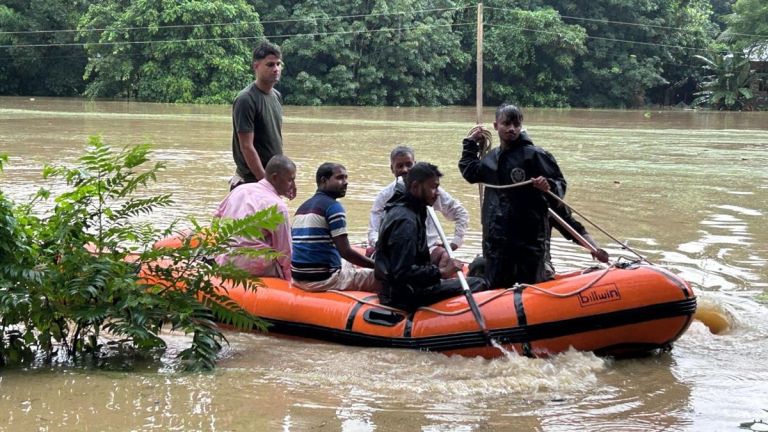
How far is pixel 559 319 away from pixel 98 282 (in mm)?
2565

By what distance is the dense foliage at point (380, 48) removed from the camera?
38.3m

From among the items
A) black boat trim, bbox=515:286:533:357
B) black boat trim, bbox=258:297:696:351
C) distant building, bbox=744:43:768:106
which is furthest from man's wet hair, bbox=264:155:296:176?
distant building, bbox=744:43:768:106

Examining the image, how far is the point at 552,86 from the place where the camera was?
43.8 m

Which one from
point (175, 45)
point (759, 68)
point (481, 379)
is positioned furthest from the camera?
point (759, 68)

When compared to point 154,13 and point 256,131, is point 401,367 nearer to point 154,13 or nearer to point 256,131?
point 256,131

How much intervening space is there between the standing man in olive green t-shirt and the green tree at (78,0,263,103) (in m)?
32.0

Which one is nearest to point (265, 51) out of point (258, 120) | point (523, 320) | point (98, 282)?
point (258, 120)

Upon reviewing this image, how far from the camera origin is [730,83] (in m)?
41.0

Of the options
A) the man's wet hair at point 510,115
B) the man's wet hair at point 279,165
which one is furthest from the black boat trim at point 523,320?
the man's wet hair at point 279,165

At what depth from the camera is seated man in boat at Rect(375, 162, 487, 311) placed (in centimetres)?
515

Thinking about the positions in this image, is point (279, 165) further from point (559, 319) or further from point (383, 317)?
point (559, 319)

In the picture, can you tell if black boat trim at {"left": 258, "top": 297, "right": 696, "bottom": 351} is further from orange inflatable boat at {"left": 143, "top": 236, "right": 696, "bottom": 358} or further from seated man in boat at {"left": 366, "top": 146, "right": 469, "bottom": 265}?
seated man in boat at {"left": 366, "top": 146, "right": 469, "bottom": 265}

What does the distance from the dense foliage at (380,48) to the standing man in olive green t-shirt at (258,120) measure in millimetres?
32035

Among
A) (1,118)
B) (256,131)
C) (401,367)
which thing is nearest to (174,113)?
(1,118)
